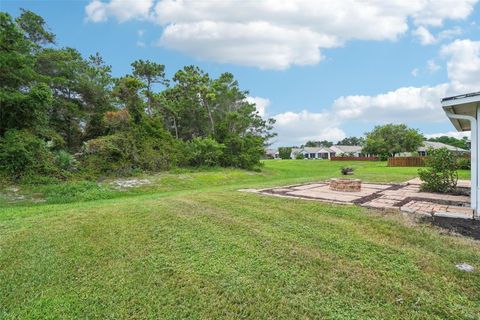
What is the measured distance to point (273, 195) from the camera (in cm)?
667

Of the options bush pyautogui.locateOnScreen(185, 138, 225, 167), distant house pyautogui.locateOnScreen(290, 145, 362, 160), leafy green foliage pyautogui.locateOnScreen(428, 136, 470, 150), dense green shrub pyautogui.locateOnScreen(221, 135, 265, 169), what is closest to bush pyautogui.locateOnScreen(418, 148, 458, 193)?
bush pyautogui.locateOnScreen(185, 138, 225, 167)

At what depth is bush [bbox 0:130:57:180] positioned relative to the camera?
9.67 m

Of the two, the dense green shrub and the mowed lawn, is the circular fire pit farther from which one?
the dense green shrub

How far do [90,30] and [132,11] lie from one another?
234 centimetres

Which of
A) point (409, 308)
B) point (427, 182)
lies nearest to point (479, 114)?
point (427, 182)

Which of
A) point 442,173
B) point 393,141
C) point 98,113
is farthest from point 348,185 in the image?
point 393,141

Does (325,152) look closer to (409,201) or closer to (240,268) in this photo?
(409,201)

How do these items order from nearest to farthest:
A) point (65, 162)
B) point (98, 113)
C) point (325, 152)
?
point (65, 162), point (98, 113), point (325, 152)

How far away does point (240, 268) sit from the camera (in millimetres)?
3207

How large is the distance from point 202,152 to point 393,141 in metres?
31.9

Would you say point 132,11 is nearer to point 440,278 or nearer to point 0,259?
point 0,259

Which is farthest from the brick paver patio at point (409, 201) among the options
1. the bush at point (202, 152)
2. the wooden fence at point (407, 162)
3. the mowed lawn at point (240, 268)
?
the wooden fence at point (407, 162)

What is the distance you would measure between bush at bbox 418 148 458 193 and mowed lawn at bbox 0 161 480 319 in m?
3.42

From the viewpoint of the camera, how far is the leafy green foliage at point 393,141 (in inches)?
1511
